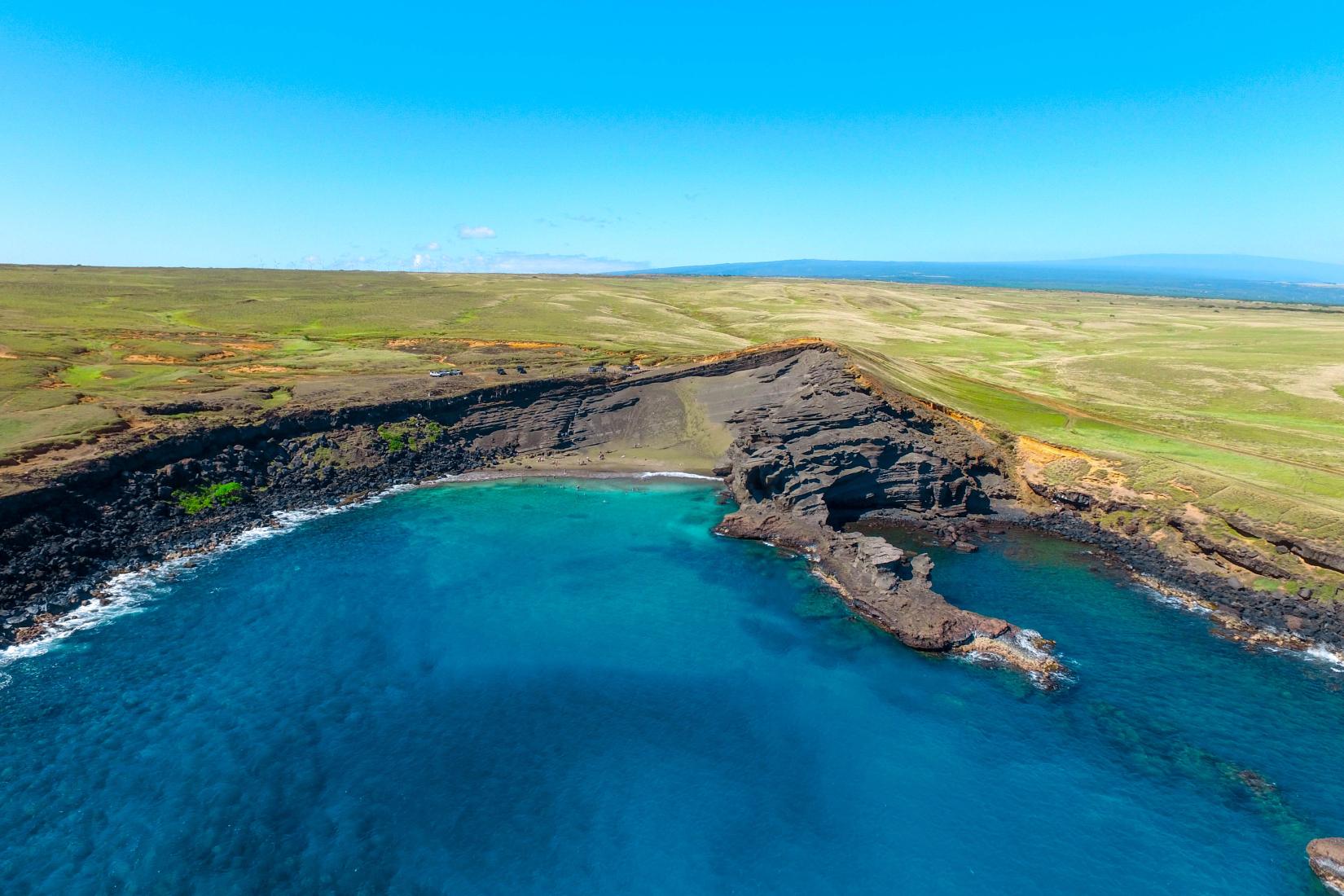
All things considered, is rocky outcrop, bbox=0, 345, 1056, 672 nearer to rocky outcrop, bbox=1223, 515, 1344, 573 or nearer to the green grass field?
the green grass field

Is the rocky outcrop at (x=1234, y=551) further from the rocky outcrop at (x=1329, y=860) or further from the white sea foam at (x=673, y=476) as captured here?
the white sea foam at (x=673, y=476)

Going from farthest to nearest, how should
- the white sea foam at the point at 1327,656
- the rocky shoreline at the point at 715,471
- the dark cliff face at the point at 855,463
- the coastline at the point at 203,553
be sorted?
the dark cliff face at the point at 855,463 → the rocky shoreline at the point at 715,471 → the coastline at the point at 203,553 → the white sea foam at the point at 1327,656

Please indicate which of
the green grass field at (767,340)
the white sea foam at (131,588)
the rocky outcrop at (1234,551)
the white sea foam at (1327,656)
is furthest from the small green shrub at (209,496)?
the white sea foam at (1327,656)

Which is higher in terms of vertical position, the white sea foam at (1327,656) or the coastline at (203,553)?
the coastline at (203,553)

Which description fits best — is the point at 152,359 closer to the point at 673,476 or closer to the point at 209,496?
the point at 209,496

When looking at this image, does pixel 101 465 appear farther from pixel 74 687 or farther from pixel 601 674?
pixel 601 674

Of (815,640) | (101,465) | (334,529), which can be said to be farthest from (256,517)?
(815,640)
